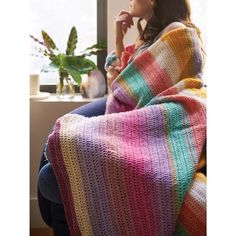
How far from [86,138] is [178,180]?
295 millimetres

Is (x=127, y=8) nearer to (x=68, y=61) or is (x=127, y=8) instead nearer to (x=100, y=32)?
(x=100, y=32)

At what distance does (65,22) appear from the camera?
2.27 metres

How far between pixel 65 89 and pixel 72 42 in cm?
27

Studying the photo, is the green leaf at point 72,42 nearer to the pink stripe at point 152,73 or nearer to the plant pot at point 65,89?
the plant pot at point 65,89

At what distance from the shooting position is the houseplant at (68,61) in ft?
6.98

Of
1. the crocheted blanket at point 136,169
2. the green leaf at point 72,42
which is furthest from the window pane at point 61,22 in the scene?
the crocheted blanket at point 136,169

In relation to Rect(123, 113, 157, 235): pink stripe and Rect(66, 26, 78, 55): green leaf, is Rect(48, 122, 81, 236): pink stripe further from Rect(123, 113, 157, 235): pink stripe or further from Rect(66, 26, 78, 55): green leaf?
Rect(66, 26, 78, 55): green leaf

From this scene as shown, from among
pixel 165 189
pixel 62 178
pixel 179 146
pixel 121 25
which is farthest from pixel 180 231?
pixel 121 25

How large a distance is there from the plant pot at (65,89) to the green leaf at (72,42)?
0.52 ft

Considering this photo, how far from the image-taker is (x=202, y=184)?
109cm

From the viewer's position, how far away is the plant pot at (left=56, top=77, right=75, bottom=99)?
2.17 meters

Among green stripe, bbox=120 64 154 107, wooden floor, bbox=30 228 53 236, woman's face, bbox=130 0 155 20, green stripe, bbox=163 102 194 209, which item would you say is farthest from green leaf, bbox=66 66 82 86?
green stripe, bbox=163 102 194 209
